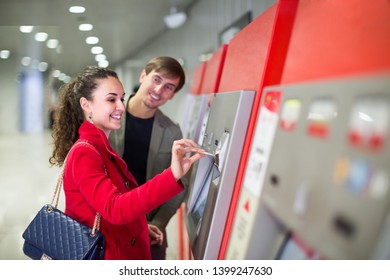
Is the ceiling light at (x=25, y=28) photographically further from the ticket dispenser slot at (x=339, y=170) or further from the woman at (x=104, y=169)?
the ticket dispenser slot at (x=339, y=170)

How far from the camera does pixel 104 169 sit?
46.1 inches

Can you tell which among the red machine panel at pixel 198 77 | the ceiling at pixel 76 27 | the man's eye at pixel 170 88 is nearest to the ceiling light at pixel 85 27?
the ceiling at pixel 76 27

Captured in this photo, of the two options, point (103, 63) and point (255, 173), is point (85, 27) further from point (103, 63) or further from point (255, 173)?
point (255, 173)

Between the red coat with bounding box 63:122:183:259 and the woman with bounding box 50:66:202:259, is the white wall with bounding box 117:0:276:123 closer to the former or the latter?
the woman with bounding box 50:66:202:259

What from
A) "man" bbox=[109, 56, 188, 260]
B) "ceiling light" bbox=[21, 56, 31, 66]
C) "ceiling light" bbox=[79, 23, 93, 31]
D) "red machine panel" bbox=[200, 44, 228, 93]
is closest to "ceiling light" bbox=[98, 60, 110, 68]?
"man" bbox=[109, 56, 188, 260]

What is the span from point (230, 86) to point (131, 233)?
0.67 metres

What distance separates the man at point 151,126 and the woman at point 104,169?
7 centimetres

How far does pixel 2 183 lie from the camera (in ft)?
4.87

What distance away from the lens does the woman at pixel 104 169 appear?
1.09 m

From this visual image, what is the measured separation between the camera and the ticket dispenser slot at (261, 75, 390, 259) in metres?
0.53

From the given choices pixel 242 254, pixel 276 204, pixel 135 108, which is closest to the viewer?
pixel 276 204

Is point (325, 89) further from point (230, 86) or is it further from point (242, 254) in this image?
point (230, 86)

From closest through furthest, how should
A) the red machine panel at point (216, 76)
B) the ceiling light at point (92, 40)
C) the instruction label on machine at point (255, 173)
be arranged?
1. the instruction label on machine at point (255, 173)
2. the ceiling light at point (92, 40)
3. the red machine panel at point (216, 76)
